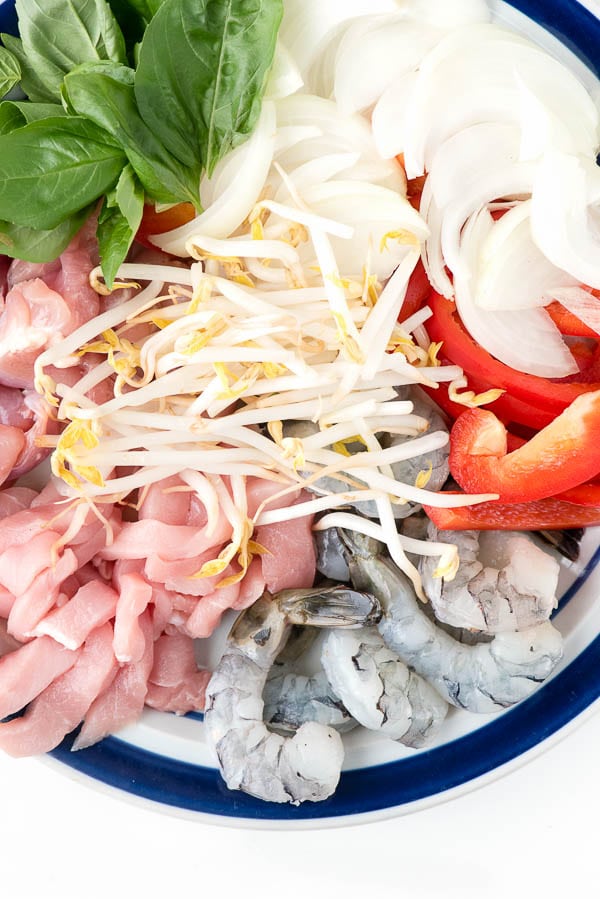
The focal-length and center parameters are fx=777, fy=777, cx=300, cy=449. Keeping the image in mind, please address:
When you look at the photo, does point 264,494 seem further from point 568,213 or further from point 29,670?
point 568,213

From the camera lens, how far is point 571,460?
1652 millimetres

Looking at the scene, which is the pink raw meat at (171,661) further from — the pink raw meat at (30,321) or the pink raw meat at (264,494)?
the pink raw meat at (30,321)

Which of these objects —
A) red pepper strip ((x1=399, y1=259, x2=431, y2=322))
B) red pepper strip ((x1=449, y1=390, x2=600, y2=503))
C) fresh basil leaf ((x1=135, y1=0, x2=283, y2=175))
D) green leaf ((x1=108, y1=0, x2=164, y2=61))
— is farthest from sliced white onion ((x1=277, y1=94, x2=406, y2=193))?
red pepper strip ((x1=449, y1=390, x2=600, y2=503))

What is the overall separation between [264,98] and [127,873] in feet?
6.73

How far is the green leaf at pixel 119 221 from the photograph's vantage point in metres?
1.56

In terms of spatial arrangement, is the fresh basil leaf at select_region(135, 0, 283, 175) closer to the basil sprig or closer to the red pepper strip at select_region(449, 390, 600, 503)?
the basil sprig

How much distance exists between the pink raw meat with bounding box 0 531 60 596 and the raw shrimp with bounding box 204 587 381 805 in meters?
0.46

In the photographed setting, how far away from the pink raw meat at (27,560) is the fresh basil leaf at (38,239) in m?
0.62

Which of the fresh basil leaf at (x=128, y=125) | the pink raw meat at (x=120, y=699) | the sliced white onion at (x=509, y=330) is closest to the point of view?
the fresh basil leaf at (x=128, y=125)

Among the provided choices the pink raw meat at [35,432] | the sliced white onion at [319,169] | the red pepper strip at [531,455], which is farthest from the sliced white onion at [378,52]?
the pink raw meat at [35,432]

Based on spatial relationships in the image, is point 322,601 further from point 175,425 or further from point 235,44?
point 235,44

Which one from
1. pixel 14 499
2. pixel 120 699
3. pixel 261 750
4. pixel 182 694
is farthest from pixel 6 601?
pixel 261 750

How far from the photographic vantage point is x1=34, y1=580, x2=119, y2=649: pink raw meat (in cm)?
177

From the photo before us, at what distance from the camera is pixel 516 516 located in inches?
70.6
